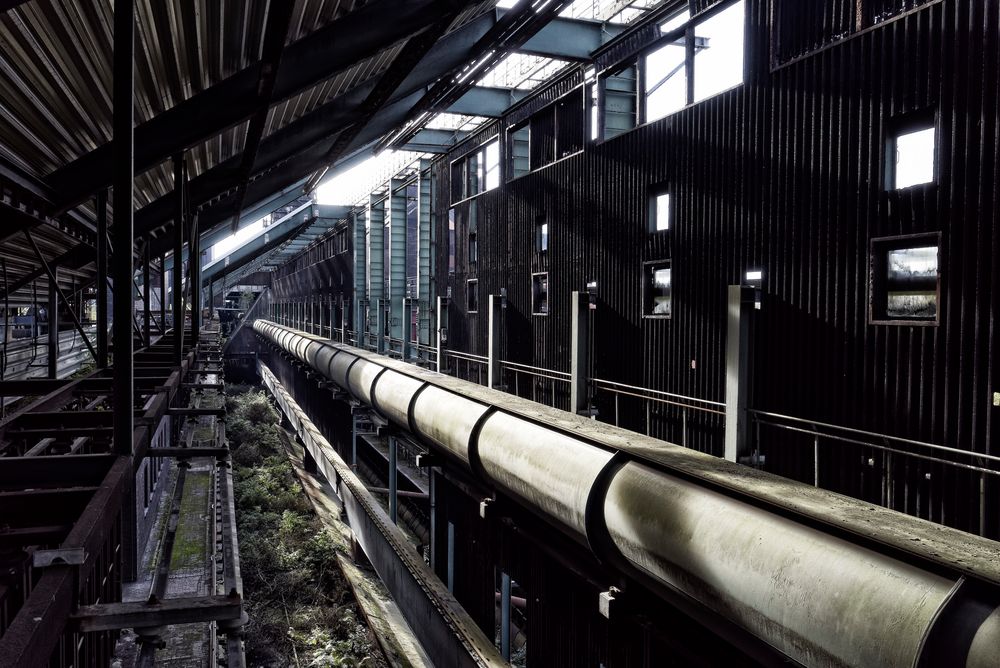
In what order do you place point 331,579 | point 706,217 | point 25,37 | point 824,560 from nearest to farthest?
point 824,560 < point 25,37 < point 706,217 < point 331,579

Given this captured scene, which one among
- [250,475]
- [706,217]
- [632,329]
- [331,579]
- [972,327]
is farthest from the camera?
[250,475]

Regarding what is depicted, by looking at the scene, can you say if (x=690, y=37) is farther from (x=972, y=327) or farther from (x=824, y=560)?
(x=824, y=560)

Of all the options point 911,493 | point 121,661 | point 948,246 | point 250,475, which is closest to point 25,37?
point 121,661

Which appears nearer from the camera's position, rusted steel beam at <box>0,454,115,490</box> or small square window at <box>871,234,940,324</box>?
rusted steel beam at <box>0,454,115,490</box>

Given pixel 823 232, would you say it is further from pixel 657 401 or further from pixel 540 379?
pixel 540 379

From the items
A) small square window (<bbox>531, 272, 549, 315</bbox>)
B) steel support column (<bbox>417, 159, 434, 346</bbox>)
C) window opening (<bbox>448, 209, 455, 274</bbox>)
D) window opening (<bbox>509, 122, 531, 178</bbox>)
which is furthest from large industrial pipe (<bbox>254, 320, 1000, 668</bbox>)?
steel support column (<bbox>417, 159, 434, 346</bbox>)

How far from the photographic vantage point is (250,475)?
1738 cm

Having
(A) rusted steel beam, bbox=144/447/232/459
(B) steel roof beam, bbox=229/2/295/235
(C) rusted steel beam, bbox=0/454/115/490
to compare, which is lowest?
(A) rusted steel beam, bbox=144/447/232/459

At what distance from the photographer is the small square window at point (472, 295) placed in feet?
49.0

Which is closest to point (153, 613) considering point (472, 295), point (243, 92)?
point (243, 92)

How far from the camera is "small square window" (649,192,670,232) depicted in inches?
340

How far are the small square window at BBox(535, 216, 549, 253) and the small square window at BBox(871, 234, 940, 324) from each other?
6.51 metres

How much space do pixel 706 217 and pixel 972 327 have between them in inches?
128

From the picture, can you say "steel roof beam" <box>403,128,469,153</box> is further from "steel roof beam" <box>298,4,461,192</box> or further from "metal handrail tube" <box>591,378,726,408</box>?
"metal handrail tube" <box>591,378,726,408</box>
